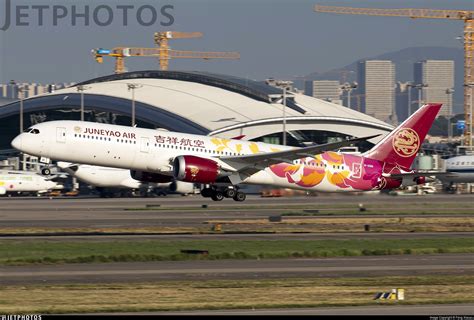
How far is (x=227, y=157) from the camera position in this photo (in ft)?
183

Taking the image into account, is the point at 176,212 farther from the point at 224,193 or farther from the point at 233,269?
the point at 233,269

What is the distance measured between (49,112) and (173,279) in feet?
355

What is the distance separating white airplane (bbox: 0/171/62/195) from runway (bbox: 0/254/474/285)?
66084 mm

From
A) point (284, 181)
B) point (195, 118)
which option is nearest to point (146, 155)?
point (284, 181)

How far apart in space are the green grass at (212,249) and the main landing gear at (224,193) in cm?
1662

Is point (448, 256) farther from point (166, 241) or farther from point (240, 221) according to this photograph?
point (240, 221)

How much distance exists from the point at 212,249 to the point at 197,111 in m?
95.3

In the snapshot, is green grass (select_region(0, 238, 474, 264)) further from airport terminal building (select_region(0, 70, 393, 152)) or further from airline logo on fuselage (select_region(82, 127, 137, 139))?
airport terminal building (select_region(0, 70, 393, 152))

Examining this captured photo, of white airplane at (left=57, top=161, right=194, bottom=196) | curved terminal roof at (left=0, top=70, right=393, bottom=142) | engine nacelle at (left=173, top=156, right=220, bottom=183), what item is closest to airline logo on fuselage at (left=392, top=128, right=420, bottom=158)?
engine nacelle at (left=173, top=156, right=220, bottom=183)

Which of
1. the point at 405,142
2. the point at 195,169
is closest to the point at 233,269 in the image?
the point at 195,169

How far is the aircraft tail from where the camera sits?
61031 mm

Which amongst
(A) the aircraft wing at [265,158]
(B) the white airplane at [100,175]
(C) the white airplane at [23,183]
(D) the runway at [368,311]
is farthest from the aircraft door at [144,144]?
(C) the white airplane at [23,183]

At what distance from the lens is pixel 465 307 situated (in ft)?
75.2

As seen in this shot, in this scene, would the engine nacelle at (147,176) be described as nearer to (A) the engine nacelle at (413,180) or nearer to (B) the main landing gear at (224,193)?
(B) the main landing gear at (224,193)
